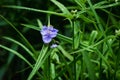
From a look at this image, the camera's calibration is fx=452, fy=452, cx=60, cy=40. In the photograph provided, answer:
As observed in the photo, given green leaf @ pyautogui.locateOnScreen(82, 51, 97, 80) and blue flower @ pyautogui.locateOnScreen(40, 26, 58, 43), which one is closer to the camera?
blue flower @ pyautogui.locateOnScreen(40, 26, 58, 43)

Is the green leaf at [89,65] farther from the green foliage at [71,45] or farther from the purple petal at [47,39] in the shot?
the purple petal at [47,39]

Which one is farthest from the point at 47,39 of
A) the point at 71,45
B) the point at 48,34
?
the point at 71,45

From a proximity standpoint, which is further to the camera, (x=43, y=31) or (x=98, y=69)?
(x=98, y=69)

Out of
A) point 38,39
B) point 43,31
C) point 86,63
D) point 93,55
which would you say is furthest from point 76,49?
point 38,39

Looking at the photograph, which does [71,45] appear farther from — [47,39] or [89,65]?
[47,39]

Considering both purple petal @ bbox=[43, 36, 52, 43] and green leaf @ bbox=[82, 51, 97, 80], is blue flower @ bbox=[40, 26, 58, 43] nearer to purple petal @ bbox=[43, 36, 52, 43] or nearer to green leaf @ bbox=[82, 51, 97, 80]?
purple petal @ bbox=[43, 36, 52, 43]

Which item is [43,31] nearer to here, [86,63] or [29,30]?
[86,63]

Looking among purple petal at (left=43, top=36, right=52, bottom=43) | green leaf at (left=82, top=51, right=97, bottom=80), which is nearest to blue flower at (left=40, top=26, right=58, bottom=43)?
purple petal at (left=43, top=36, right=52, bottom=43)

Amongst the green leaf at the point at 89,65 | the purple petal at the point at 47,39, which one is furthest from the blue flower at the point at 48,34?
the green leaf at the point at 89,65
